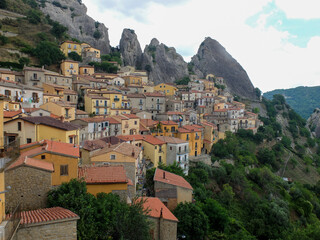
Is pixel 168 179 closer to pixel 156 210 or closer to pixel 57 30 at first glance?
pixel 156 210

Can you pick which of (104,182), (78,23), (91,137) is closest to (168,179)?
(104,182)

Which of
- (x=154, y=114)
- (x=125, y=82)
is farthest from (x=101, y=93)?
(x=125, y=82)

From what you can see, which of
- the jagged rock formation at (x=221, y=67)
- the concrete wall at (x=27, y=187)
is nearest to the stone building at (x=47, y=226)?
the concrete wall at (x=27, y=187)

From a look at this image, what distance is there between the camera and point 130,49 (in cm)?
10231

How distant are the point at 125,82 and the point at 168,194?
163ft

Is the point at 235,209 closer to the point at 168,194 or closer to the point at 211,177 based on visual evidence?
the point at 211,177

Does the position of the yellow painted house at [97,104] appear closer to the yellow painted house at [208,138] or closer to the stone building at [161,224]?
the yellow painted house at [208,138]

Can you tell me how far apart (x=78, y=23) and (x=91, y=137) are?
85.5 m

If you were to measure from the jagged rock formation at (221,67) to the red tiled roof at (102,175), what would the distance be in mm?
110354

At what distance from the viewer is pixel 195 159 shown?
146 feet

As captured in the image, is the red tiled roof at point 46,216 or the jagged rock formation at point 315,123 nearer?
the red tiled roof at point 46,216

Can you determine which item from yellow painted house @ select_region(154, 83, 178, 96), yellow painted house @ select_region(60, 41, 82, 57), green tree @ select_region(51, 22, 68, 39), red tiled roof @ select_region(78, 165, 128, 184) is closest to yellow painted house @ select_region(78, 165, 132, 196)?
red tiled roof @ select_region(78, 165, 128, 184)

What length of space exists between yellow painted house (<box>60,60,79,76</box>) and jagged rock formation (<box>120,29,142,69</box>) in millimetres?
38551

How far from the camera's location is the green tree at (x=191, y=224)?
69.1ft
